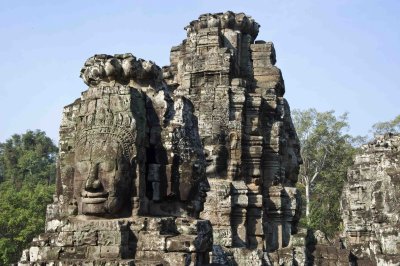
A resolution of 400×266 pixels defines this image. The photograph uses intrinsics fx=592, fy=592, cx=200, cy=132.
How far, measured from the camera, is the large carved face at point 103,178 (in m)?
6.37

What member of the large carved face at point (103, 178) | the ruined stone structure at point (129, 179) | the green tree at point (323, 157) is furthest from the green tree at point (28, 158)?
the large carved face at point (103, 178)

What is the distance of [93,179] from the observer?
6.36 metres

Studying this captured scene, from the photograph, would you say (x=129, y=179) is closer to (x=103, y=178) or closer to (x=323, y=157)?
(x=103, y=178)

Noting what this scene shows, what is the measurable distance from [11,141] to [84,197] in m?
51.4

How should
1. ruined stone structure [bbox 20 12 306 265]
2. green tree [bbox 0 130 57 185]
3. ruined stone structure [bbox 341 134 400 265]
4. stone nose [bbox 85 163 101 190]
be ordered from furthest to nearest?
green tree [bbox 0 130 57 185] → ruined stone structure [bbox 341 134 400 265] → stone nose [bbox 85 163 101 190] → ruined stone structure [bbox 20 12 306 265]

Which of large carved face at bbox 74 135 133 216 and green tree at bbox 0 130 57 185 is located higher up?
green tree at bbox 0 130 57 185

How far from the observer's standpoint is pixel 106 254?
6.05m

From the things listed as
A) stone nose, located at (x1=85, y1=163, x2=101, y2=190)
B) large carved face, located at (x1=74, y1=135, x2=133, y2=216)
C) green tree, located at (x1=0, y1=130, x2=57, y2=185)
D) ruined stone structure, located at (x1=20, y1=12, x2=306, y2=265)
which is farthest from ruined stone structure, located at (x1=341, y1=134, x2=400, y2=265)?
green tree, located at (x1=0, y1=130, x2=57, y2=185)

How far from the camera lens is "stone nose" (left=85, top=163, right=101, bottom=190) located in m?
6.34

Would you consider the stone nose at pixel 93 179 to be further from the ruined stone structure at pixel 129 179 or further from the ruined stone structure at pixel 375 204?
the ruined stone structure at pixel 375 204

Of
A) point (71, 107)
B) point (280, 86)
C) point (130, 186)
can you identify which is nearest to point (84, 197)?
point (130, 186)

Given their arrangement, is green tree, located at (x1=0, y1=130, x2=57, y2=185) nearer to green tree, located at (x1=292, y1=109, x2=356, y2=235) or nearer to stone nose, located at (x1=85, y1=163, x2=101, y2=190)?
green tree, located at (x1=292, y1=109, x2=356, y2=235)

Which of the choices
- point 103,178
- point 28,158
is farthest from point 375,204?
point 28,158

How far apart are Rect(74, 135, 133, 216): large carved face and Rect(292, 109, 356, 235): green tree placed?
26.4m
